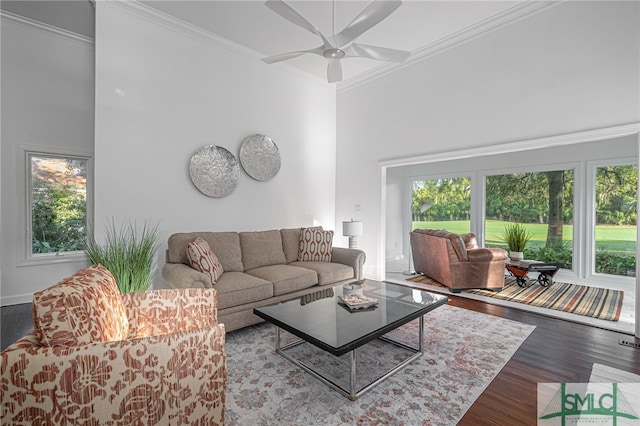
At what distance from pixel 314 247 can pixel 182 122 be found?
7.68 ft

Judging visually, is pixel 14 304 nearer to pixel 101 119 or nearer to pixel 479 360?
pixel 101 119

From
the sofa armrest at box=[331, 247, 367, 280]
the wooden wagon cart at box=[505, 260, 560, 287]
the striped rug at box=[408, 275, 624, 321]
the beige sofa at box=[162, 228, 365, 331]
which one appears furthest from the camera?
the wooden wagon cart at box=[505, 260, 560, 287]

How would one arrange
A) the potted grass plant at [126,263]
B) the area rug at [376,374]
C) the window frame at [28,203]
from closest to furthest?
the area rug at [376,374]
the potted grass plant at [126,263]
the window frame at [28,203]

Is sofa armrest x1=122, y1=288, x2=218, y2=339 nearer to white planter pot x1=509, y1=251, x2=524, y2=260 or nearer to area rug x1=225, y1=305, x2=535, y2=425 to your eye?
area rug x1=225, y1=305, x2=535, y2=425

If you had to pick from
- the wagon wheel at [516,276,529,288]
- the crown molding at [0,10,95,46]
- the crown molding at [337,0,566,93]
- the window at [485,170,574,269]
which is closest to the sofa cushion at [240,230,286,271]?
the crown molding at [337,0,566,93]

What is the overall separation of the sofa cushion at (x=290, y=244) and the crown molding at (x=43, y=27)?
12.4 ft

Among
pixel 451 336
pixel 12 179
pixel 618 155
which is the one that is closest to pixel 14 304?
pixel 12 179

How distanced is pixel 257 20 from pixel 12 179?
360 centimetres

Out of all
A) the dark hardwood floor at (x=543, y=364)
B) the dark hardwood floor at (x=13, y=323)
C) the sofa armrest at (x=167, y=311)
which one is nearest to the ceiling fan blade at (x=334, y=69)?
the sofa armrest at (x=167, y=311)

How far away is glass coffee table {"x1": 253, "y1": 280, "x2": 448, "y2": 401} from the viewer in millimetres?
1847

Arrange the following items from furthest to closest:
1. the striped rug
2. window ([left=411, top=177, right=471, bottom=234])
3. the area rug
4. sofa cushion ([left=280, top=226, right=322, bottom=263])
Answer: window ([left=411, top=177, right=471, bottom=234]) < sofa cushion ([left=280, top=226, right=322, bottom=263]) < the striped rug < the area rug

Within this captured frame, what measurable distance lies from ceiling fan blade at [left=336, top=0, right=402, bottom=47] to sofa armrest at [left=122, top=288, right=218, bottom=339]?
2.30m

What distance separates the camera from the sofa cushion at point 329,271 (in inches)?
142

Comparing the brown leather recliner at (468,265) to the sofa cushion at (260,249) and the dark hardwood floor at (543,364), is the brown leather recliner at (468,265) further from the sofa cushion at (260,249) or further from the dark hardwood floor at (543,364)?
the sofa cushion at (260,249)
